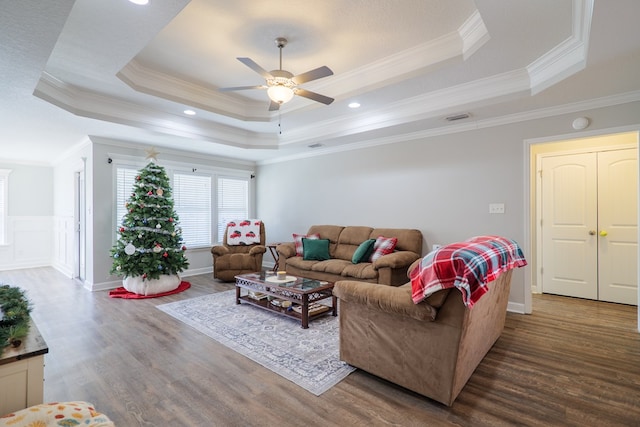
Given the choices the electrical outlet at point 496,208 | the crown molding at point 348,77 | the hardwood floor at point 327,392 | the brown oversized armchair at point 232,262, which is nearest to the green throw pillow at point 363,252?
the electrical outlet at point 496,208

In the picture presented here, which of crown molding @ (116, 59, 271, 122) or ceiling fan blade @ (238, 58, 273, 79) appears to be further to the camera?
crown molding @ (116, 59, 271, 122)

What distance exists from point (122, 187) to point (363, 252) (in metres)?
4.26

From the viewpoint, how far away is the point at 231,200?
7.12 meters

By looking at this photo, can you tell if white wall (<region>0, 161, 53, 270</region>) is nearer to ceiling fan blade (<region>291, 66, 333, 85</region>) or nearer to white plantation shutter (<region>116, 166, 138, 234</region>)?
white plantation shutter (<region>116, 166, 138, 234</region>)

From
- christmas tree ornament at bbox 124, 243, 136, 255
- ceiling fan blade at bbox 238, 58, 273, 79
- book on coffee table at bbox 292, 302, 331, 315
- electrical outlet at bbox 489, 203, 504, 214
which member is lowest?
book on coffee table at bbox 292, 302, 331, 315

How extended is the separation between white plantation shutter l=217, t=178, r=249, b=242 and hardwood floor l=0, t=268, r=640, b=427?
347 cm

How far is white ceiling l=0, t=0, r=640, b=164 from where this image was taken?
2385 millimetres

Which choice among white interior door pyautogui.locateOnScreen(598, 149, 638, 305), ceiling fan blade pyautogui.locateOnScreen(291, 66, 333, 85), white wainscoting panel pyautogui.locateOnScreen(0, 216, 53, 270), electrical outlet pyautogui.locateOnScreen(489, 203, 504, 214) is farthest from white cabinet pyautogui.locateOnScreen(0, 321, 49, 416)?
white wainscoting panel pyautogui.locateOnScreen(0, 216, 53, 270)

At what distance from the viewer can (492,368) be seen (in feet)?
8.54

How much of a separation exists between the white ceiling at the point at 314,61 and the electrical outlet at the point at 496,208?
1156 mm

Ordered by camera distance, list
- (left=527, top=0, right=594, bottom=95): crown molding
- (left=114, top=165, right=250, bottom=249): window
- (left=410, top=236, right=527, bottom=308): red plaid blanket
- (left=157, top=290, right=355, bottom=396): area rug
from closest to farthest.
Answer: (left=410, top=236, right=527, bottom=308): red plaid blanket < (left=527, top=0, right=594, bottom=95): crown molding < (left=157, top=290, right=355, bottom=396): area rug < (left=114, top=165, right=250, bottom=249): window

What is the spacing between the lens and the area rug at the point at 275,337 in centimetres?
252

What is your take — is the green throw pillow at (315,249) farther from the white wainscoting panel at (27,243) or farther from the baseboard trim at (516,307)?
the white wainscoting panel at (27,243)

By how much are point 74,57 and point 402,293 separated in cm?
367
